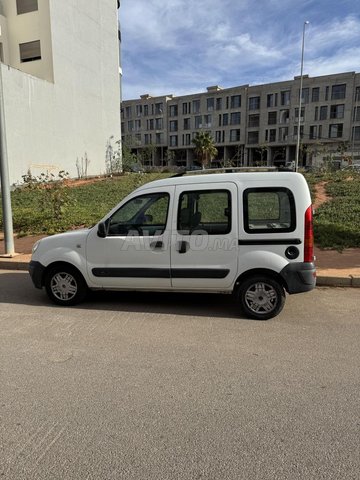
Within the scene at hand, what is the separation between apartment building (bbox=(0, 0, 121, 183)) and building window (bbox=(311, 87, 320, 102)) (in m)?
38.9

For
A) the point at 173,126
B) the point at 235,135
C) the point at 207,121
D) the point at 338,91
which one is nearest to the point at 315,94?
the point at 338,91

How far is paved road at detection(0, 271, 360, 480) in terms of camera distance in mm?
2447

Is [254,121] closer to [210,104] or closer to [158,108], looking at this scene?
[210,104]

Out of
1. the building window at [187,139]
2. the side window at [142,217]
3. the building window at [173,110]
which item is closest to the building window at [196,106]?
the building window at [173,110]

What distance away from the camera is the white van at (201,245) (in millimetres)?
4777

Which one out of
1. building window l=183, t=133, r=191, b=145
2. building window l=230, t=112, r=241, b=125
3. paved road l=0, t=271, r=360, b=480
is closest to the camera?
paved road l=0, t=271, r=360, b=480

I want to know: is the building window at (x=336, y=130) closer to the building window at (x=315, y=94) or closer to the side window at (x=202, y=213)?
the building window at (x=315, y=94)

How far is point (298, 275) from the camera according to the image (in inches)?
188

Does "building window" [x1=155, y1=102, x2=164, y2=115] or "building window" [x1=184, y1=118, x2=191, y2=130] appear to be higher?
"building window" [x1=155, y1=102, x2=164, y2=115]

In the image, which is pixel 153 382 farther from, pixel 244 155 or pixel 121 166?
pixel 244 155

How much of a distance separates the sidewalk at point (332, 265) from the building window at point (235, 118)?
65.6 metres

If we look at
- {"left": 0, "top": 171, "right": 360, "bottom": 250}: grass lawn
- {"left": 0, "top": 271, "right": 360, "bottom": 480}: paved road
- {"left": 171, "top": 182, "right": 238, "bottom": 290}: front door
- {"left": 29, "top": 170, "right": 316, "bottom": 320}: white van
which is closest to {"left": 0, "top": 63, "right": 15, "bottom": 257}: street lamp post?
{"left": 0, "top": 171, "right": 360, "bottom": 250}: grass lawn

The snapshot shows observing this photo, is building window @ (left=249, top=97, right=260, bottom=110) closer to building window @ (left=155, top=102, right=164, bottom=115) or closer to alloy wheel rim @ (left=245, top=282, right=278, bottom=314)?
building window @ (left=155, top=102, right=164, bottom=115)

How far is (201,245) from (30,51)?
29.0 metres
